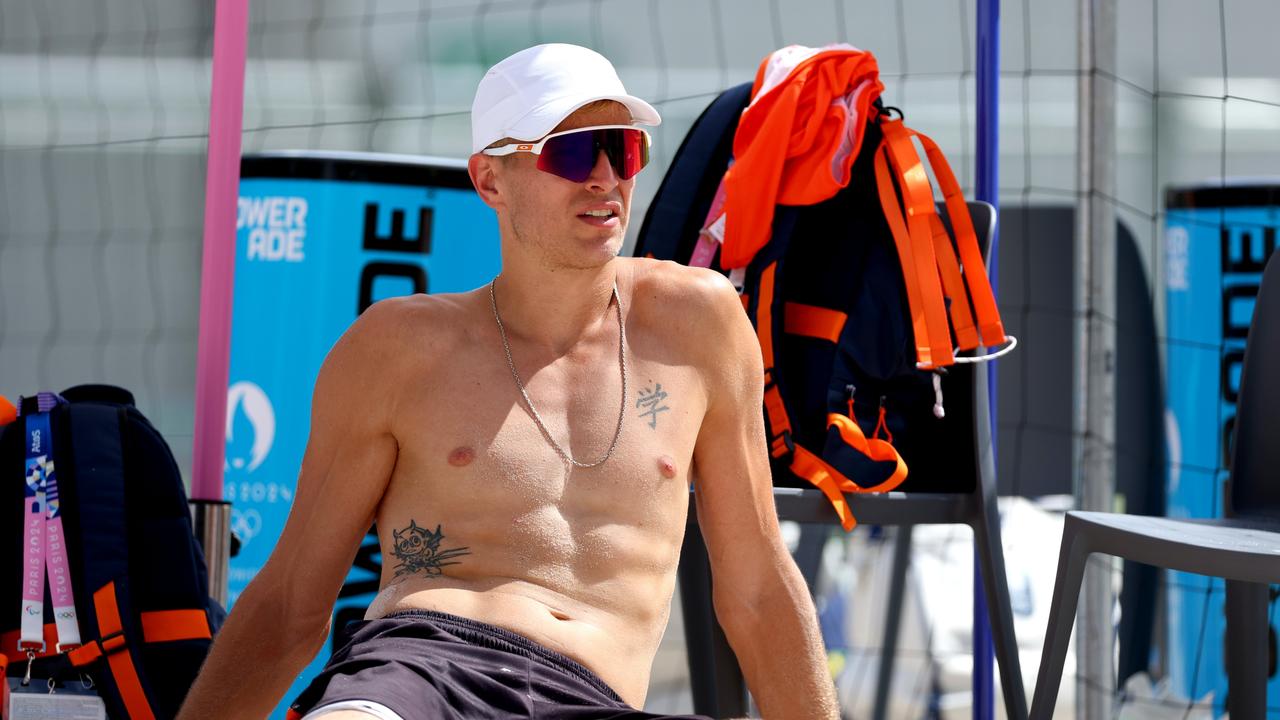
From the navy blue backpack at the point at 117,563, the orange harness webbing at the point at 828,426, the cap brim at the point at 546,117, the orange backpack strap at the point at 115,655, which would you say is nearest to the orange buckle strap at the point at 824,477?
the orange harness webbing at the point at 828,426

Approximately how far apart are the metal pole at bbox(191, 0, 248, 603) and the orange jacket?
101 cm

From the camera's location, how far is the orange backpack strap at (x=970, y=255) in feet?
8.16

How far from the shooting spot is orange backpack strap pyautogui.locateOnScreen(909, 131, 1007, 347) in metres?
2.49

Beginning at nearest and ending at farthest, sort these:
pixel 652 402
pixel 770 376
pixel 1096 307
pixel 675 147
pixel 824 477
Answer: pixel 652 402 < pixel 824 477 < pixel 770 376 < pixel 1096 307 < pixel 675 147

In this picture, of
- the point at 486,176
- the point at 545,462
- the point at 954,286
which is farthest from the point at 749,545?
the point at 954,286

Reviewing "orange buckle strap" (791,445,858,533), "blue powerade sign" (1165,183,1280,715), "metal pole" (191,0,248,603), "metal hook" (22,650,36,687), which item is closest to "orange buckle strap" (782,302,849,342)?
"orange buckle strap" (791,445,858,533)

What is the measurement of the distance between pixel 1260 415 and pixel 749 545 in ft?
4.02

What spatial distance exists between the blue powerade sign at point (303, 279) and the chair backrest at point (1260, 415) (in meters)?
1.72

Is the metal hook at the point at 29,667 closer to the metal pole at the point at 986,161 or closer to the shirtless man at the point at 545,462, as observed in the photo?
the shirtless man at the point at 545,462

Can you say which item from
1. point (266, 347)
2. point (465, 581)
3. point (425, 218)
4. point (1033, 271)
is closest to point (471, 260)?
point (425, 218)

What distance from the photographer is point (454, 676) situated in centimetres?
163

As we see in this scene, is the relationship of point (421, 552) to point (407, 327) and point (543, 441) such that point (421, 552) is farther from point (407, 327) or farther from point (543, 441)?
point (407, 327)

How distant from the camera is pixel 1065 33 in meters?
4.23

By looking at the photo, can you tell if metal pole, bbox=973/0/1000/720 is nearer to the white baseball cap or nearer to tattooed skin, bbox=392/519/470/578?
the white baseball cap
